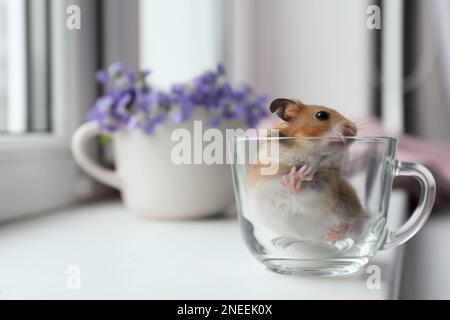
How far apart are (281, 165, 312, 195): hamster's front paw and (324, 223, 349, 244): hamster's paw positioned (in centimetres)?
3

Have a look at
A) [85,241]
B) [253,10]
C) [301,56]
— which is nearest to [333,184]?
[85,241]

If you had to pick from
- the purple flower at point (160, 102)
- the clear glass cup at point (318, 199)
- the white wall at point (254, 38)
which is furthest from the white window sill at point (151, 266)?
the white wall at point (254, 38)

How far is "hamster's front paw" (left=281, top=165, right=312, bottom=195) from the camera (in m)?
0.33

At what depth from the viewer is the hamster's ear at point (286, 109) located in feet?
1.10

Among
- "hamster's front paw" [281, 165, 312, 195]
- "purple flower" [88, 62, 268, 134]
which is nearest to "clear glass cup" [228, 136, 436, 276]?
"hamster's front paw" [281, 165, 312, 195]

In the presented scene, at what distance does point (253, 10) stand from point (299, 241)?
88 cm

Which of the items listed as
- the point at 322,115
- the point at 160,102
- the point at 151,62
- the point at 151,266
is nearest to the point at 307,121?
the point at 322,115

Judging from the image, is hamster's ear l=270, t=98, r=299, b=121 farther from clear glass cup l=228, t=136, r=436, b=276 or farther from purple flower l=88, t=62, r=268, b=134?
purple flower l=88, t=62, r=268, b=134

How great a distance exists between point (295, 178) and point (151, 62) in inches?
29.4

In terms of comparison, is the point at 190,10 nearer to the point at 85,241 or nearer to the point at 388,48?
the point at 85,241

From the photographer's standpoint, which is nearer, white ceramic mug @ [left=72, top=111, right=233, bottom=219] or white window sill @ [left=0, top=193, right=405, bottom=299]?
white window sill @ [left=0, top=193, right=405, bottom=299]

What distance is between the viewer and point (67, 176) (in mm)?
811

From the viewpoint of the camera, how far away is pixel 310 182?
13.2 inches

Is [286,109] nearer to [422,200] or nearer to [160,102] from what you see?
[422,200]
